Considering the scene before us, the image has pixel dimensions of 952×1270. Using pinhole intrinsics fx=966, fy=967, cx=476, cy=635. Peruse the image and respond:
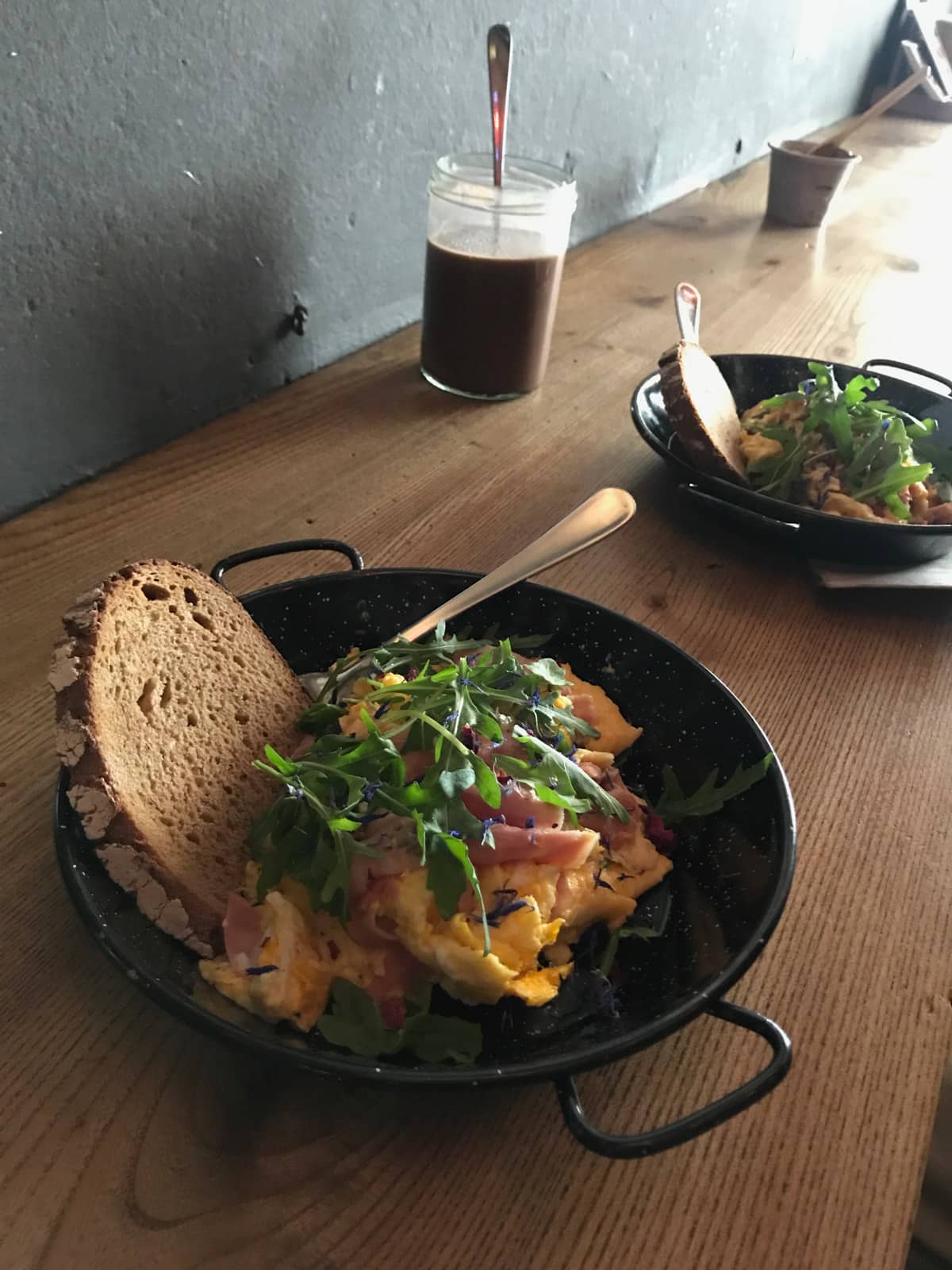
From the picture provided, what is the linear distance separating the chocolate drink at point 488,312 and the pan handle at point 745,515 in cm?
36

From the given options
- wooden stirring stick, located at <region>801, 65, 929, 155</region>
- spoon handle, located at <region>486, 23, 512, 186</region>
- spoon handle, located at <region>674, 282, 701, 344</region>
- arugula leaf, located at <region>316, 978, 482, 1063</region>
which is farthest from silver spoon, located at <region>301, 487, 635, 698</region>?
wooden stirring stick, located at <region>801, 65, 929, 155</region>

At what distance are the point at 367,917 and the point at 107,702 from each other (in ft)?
0.68

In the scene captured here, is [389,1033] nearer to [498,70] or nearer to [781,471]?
[781,471]

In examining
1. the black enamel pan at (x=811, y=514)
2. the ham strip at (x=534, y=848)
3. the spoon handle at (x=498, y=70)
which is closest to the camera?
the ham strip at (x=534, y=848)

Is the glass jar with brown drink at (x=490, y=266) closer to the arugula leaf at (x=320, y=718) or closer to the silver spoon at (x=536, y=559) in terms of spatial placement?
the silver spoon at (x=536, y=559)

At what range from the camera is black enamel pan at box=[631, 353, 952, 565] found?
38.1 inches

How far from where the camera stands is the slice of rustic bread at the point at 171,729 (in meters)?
0.54

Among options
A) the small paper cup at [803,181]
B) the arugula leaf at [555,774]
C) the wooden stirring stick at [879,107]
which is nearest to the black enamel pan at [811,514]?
the arugula leaf at [555,774]

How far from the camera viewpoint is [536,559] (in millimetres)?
779

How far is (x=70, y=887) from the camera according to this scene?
1.67ft

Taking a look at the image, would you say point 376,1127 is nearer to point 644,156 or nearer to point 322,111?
point 322,111


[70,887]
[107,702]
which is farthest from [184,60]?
[70,887]

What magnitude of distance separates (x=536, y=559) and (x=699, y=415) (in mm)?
392

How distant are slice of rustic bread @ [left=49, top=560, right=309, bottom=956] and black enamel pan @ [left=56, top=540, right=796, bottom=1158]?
21 mm
